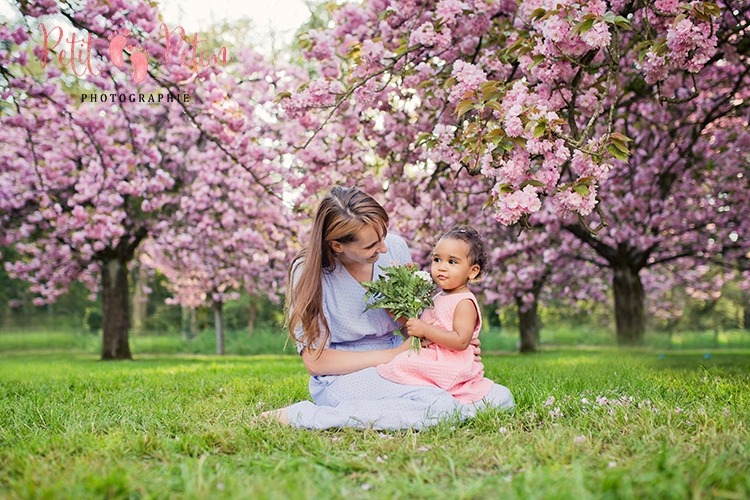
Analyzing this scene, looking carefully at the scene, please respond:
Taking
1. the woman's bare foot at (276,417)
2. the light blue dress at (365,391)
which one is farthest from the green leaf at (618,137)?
the woman's bare foot at (276,417)

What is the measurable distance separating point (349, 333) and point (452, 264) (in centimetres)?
71

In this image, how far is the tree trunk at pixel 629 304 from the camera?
10.1 metres

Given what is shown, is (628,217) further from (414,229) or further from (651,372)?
(651,372)

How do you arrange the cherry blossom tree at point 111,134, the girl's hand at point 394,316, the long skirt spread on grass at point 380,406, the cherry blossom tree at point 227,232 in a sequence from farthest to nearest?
the cherry blossom tree at point 227,232 < the cherry blossom tree at point 111,134 < the girl's hand at point 394,316 < the long skirt spread on grass at point 380,406

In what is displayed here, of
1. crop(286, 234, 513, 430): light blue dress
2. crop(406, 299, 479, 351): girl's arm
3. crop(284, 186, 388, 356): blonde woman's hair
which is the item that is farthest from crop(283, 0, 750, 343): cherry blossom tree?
crop(286, 234, 513, 430): light blue dress

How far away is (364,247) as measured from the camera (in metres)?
3.11

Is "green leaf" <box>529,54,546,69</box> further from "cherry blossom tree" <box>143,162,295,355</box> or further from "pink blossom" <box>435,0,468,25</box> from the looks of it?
"cherry blossom tree" <box>143,162,295,355</box>

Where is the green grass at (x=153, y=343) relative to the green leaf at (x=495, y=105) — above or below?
below

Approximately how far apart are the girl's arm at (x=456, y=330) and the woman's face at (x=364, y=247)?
0.44 meters

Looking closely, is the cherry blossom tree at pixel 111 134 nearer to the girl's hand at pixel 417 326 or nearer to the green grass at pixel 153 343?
the girl's hand at pixel 417 326

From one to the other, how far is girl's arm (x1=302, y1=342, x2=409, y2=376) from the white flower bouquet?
0.21 metres

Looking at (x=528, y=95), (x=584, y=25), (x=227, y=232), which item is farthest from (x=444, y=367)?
(x=227, y=232)

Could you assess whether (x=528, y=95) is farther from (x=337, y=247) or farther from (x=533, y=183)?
(x=337, y=247)

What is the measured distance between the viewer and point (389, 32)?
4.60m
